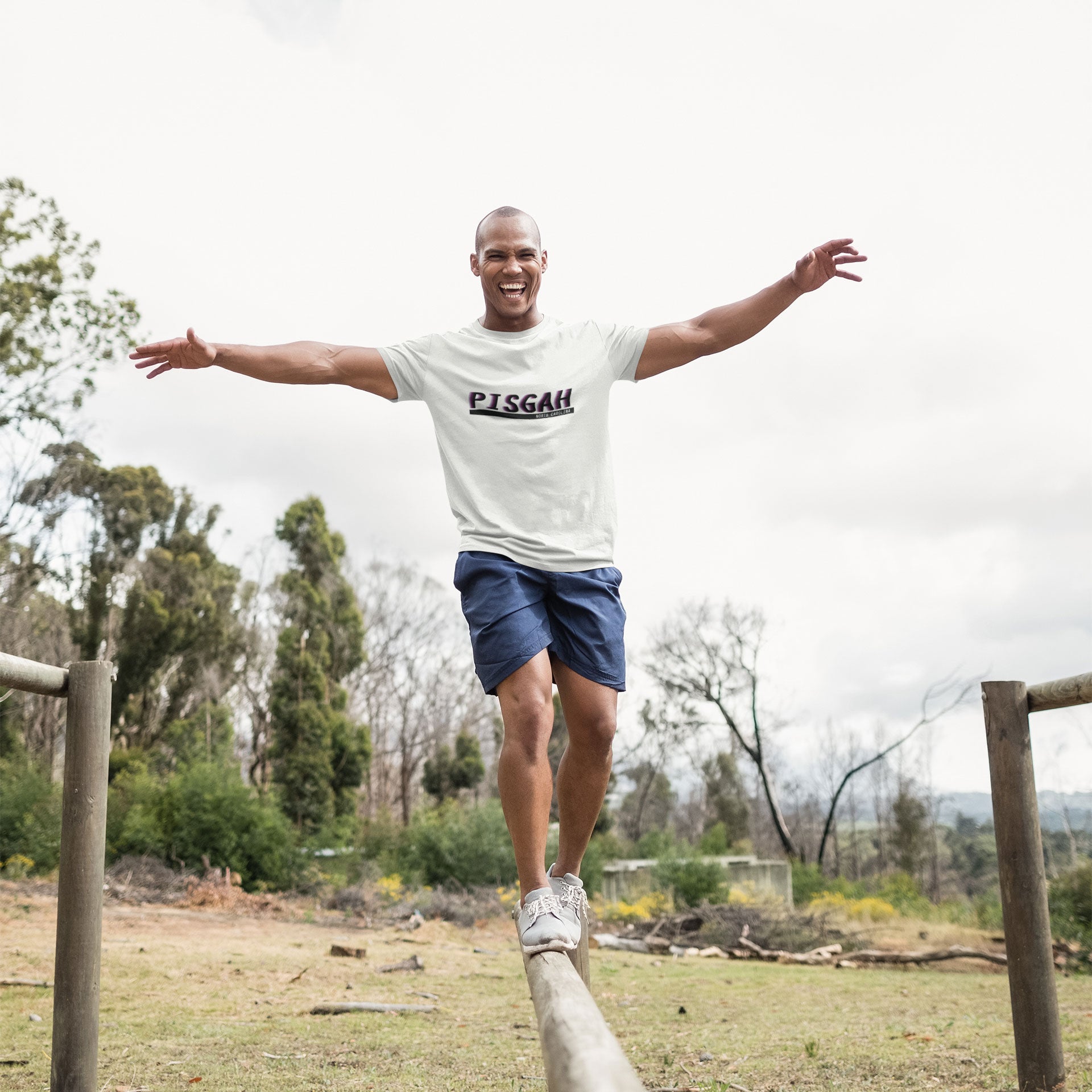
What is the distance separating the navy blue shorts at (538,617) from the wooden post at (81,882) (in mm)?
1236

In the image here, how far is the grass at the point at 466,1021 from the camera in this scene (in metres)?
3.88

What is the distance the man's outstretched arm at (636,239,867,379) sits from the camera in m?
3.11

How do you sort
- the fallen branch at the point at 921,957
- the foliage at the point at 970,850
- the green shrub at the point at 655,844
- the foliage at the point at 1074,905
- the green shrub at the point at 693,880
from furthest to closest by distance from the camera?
the foliage at the point at 970,850 → the green shrub at the point at 655,844 → the green shrub at the point at 693,880 → the foliage at the point at 1074,905 → the fallen branch at the point at 921,957

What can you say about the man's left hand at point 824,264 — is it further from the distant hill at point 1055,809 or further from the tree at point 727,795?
the tree at point 727,795

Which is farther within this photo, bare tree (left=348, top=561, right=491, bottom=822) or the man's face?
bare tree (left=348, top=561, right=491, bottom=822)

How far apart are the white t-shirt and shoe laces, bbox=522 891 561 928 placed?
86 centimetres

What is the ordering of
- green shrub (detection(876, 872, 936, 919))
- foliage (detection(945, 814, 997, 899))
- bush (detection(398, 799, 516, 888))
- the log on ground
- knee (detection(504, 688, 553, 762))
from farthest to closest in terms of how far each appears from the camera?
foliage (detection(945, 814, 997, 899))
green shrub (detection(876, 872, 936, 919))
bush (detection(398, 799, 516, 888))
knee (detection(504, 688, 553, 762))
the log on ground

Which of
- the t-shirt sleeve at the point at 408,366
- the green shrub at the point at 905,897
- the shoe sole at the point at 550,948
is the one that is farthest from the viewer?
the green shrub at the point at 905,897

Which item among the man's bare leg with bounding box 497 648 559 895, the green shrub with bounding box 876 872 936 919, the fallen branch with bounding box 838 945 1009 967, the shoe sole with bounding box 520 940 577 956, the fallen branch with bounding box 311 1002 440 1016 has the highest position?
the man's bare leg with bounding box 497 648 559 895

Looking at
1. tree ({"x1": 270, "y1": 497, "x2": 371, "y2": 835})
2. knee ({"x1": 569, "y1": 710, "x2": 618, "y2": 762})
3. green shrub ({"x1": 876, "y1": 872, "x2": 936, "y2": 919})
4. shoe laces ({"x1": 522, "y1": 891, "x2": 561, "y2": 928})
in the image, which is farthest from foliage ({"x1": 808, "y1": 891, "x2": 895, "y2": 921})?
shoe laces ({"x1": 522, "y1": 891, "x2": 561, "y2": 928})

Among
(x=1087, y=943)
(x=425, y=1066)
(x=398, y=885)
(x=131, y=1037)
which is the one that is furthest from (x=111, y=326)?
(x=1087, y=943)

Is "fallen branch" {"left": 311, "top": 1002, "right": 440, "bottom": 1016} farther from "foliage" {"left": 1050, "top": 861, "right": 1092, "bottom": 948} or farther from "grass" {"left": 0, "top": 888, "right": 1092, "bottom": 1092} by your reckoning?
"foliage" {"left": 1050, "top": 861, "right": 1092, "bottom": 948}

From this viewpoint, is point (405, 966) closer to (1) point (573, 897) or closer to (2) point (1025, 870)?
(1) point (573, 897)

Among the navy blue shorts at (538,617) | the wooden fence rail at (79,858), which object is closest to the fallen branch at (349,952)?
the wooden fence rail at (79,858)
